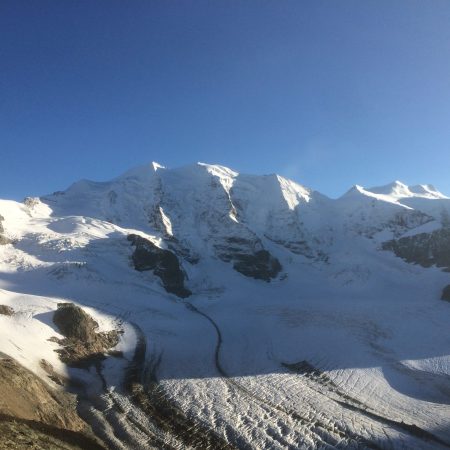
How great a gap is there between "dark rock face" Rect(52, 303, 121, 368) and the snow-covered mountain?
0.31m

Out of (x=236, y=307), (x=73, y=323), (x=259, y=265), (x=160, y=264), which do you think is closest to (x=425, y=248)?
(x=259, y=265)

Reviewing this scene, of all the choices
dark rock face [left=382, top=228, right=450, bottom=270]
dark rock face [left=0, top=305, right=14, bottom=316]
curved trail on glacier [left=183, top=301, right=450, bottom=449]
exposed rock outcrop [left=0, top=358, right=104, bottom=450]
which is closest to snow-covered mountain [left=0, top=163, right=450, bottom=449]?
curved trail on glacier [left=183, top=301, right=450, bottom=449]

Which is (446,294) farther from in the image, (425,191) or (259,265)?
(425,191)

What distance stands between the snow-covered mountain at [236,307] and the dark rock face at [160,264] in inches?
14.0

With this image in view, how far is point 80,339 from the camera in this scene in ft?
141

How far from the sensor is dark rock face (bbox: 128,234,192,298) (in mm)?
82025

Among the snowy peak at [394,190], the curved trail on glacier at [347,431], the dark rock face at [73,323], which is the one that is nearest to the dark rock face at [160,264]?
the dark rock face at [73,323]

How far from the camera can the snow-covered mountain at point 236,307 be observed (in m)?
30.7

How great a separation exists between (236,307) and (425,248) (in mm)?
55724

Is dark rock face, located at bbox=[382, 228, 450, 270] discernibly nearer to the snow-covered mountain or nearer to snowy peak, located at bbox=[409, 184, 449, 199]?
the snow-covered mountain

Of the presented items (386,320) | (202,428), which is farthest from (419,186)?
(202,428)

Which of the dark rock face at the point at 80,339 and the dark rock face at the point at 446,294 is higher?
the dark rock face at the point at 446,294

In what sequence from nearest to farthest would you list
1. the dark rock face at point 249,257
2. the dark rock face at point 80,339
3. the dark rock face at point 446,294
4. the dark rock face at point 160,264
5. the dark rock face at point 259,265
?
the dark rock face at point 80,339 → the dark rock face at point 446,294 → the dark rock face at point 160,264 → the dark rock face at point 259,265 → the dark rock face at point 249,257

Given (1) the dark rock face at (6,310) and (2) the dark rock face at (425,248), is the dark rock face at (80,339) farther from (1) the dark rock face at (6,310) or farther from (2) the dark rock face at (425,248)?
(2) the dark rock face at (425,248)
